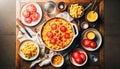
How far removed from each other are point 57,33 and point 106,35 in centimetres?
72

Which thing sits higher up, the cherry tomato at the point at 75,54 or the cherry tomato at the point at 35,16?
the cherry tomato at the point at 35,16

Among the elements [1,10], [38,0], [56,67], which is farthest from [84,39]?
[1,10]

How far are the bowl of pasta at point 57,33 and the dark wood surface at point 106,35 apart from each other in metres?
0.47

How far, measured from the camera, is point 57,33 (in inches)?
129

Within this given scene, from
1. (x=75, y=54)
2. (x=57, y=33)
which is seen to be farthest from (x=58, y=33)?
(x=75, y=54)

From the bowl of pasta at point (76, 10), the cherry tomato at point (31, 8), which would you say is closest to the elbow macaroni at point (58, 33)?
the bowl of pasta at point (76, 10)

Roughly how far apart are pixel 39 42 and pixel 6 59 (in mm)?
547

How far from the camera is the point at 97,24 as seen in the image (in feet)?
10.8

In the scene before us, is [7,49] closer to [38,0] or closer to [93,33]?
[38,0]

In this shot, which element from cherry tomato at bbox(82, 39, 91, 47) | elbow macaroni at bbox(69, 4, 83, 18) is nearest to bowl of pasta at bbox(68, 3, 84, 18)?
elbow macaroni at bbox(69, 4, 83, 18)

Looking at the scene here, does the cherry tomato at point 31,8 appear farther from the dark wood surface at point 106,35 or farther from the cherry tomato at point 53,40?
the cherry tomato at point 53,40

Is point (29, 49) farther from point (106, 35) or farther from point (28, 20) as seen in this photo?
point (106, 35)

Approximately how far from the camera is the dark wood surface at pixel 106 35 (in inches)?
128

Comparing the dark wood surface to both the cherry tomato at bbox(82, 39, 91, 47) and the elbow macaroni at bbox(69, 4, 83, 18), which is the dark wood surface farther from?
the elbow macaroni at bbox(69, 4, 83, 18)
